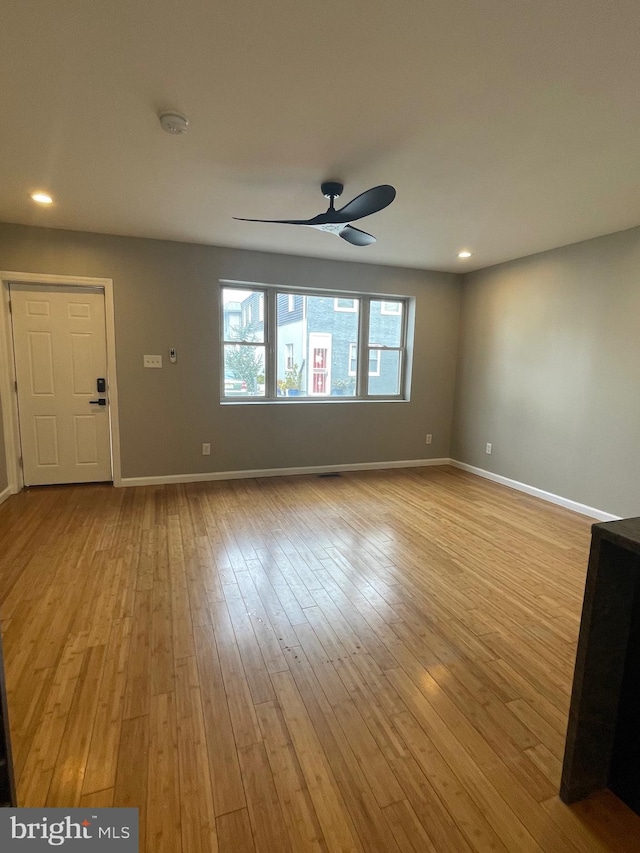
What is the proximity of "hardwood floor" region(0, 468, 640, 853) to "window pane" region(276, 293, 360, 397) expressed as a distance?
87.7 inches

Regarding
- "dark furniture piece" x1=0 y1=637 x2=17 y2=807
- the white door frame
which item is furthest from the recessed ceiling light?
"dark furniture piece" x1=0 y1=637 x2=17 y2=807

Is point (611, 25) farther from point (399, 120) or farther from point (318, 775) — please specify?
point (318, 775)

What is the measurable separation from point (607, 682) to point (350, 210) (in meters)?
2.61

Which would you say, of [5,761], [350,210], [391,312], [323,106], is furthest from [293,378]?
[5,761]

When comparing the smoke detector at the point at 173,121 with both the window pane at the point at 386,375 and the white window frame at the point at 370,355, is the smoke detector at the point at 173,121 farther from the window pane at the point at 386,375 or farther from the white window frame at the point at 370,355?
the window pane at the point at 386,375

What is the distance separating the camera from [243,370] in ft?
16.1

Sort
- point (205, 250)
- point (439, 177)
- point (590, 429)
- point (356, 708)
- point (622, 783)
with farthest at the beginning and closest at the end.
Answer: point (205, 250), point (590, 429), point (439, 177), point (356, 708), point (622, 783)

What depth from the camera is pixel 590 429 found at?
392 centimetres

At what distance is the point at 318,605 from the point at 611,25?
2832 mm

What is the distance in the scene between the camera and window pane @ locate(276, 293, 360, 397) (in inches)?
199

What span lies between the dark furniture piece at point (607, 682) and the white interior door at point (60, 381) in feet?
14.6

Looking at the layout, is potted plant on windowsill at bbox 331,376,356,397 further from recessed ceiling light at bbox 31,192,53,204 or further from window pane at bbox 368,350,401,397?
recessed ceiling light at bbox 31,192,53,204

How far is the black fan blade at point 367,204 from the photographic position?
233 centimetres

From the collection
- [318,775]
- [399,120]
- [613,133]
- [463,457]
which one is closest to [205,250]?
[399,120]
